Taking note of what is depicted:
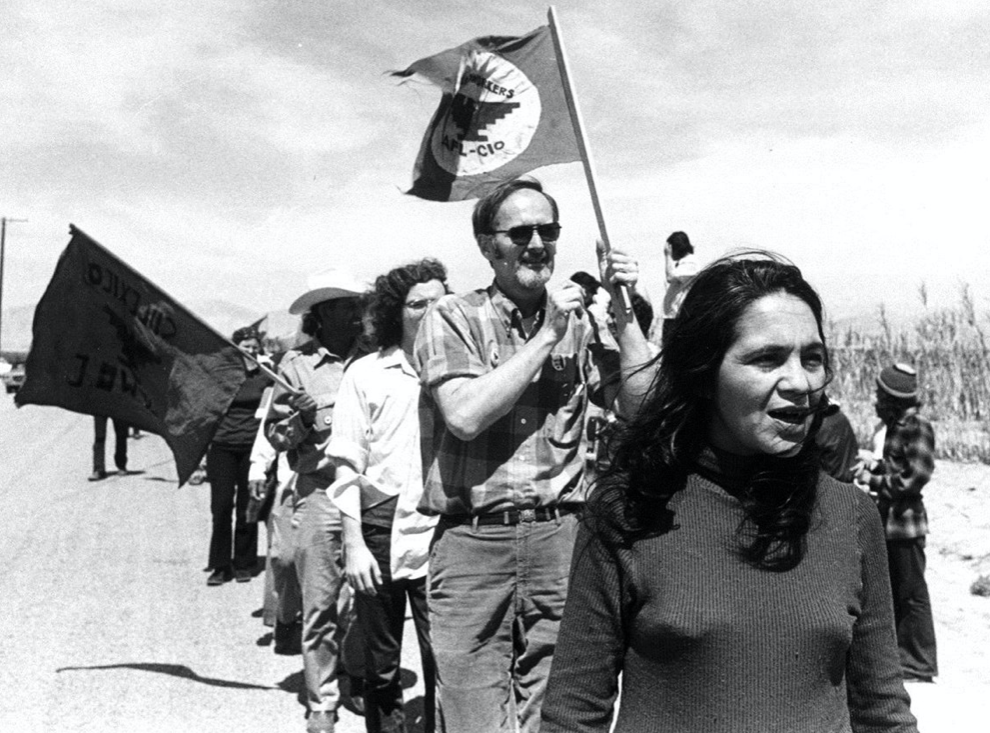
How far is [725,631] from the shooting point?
6.20 ft

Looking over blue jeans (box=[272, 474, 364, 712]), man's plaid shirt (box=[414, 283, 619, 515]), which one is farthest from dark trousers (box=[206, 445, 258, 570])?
man's plaid shirt (box=[414, 283, 619, 515])

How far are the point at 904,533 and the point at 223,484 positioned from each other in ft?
16.9

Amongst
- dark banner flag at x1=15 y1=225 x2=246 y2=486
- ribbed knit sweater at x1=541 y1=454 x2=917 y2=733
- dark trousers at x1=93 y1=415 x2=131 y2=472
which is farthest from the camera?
dark trousers at x1=93 y1=415 x2=131 y2=472

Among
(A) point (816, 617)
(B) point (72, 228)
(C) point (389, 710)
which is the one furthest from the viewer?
(B) point (72, 228)

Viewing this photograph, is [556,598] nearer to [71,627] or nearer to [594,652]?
[594,652]

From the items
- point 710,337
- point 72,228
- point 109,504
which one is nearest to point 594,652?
point 710,337

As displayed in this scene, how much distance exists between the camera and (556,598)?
10.9 ft

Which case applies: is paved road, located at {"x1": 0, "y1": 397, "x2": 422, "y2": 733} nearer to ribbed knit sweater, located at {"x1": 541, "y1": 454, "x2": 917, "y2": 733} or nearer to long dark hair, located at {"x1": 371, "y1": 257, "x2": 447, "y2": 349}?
long dark hair, located at {"x1": 371, "y1": 257, "x2": 447, "y2": 349}

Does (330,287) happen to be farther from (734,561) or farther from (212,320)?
(212,320)

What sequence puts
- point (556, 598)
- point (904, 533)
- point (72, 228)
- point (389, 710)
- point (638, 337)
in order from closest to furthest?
point (638, 337) → point (556, 598) → point (389, 710) → point (72, 228) → point (904, 533)

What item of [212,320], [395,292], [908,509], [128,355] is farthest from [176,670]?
[212,320]

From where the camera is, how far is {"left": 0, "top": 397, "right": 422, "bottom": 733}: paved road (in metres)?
5.60

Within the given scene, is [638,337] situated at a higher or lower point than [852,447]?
higher

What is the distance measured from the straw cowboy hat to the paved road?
7.07 ft
